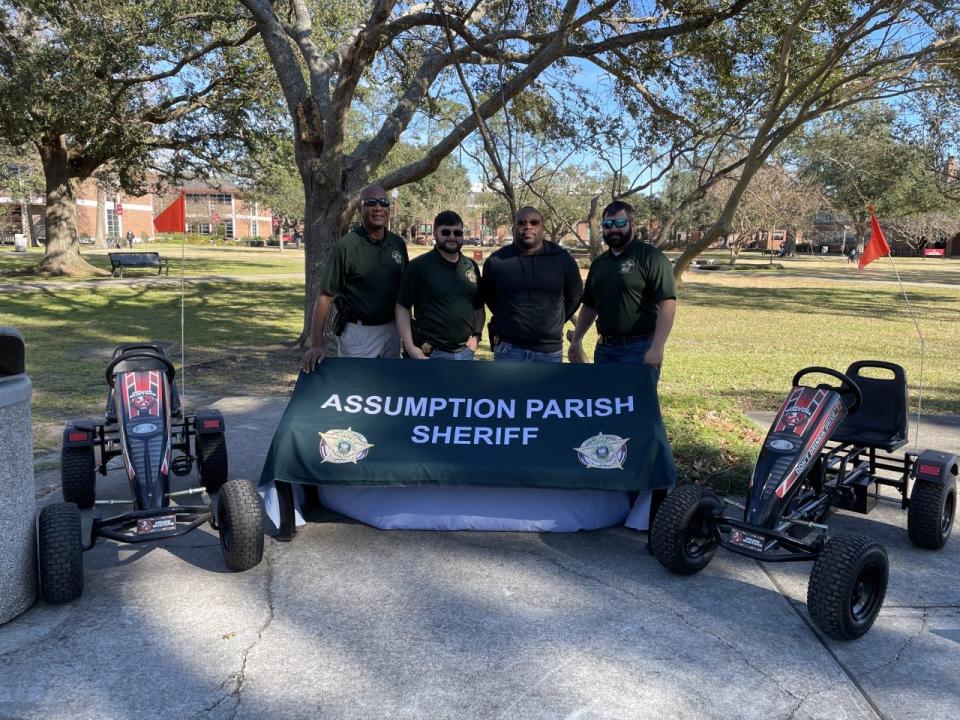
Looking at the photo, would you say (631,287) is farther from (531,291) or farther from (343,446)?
(343,446)

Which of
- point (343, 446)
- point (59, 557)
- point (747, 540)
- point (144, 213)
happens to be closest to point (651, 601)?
point (747, 540)

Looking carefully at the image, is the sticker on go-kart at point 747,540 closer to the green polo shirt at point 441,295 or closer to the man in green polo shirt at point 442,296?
the man in green polo shirt at point 442,296

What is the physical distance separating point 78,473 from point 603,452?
3315mm

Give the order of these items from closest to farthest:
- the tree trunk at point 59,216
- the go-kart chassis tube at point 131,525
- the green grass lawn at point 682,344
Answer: the go-kart chassis tube at point 131,525, the green grass lawn at point 682,344, the tree trunk at point 59,216

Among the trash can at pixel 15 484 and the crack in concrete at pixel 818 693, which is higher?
the trash can at pixel 15 484

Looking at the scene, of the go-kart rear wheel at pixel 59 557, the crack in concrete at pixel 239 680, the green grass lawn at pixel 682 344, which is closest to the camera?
the crack in concrete at pixel 239 680

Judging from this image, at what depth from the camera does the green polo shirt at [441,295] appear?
547 cm

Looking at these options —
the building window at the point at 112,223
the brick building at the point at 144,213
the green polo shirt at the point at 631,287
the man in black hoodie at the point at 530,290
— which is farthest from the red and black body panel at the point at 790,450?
the building window at the point at 112,223

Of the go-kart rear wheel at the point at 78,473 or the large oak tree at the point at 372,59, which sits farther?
the large oak tree at the point at 372,59

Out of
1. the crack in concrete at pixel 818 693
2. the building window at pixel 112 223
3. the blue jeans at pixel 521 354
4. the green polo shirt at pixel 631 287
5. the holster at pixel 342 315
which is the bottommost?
the crack in concrete at pixel 818 693

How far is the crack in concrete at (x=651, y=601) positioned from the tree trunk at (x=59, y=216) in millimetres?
25940

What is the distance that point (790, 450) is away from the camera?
421 centimetres

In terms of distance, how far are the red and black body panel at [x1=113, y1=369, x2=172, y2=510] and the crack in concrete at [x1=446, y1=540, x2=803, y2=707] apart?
1.73 m

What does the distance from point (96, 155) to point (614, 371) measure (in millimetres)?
25731
